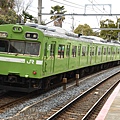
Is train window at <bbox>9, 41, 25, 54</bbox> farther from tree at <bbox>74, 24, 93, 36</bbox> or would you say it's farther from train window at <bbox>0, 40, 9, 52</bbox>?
tree at <bbox>74, 24, 93, 36</bbox>

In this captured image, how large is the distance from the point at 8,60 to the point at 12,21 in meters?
25.9

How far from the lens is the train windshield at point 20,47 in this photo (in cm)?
1284

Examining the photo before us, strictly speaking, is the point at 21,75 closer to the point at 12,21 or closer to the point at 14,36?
the point at 14,36

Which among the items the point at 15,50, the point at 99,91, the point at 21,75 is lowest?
the point at 99,91

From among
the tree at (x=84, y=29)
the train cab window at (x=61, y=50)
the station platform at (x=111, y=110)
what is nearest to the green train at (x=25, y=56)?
the train cab window at (x=61, y=50)

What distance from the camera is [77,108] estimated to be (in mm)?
11828

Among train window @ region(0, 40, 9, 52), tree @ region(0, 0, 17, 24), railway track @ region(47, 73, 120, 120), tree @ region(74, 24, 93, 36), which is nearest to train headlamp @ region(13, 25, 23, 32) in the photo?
train window @ region(0, 40, 9, 52)

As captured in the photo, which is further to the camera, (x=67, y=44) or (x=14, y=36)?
(x=67, y=44)

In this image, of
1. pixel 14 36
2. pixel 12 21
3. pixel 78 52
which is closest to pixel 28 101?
pixel 14 36

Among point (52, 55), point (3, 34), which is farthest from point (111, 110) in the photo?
point (3, 34)

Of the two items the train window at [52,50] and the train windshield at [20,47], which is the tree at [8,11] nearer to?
the train window at [52,50]

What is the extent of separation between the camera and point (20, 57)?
1273cm

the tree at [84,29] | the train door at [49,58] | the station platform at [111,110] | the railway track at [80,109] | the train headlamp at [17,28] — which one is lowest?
the railway track at [80,109]

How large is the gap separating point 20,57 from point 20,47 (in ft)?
1.45
